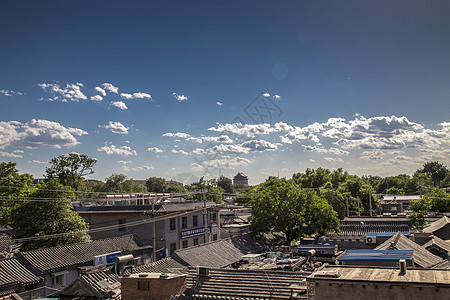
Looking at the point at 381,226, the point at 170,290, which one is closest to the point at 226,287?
the point at 170,290

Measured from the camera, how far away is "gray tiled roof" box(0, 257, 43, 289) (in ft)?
63.9

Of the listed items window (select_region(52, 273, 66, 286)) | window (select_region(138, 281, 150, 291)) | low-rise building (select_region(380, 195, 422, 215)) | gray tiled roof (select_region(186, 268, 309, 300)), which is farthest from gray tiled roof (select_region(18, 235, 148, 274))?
low-rise building (select_region(380, 195, 422, 215))

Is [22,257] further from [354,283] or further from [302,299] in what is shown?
[354,283]

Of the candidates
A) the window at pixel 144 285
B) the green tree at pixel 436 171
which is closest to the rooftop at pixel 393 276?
the window at pixel 144 285

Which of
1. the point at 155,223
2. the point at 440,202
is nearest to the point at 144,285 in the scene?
the point at 155,223

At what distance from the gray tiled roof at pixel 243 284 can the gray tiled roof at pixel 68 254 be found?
10.9 meters

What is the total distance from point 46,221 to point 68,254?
3922 mm

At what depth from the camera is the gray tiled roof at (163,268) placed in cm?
2124

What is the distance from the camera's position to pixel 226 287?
1620 centimetres

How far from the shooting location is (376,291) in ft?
39.2

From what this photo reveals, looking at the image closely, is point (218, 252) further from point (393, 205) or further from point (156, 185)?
point (156, 185)

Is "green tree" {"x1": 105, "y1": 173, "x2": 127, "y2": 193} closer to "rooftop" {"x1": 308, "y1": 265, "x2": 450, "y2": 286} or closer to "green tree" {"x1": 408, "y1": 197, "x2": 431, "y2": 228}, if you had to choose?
"green tree" {"x1": 408, "y1": 197, "x2": 431, "y2": 228}

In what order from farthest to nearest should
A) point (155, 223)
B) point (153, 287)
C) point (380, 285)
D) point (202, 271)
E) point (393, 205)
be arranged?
point (393, 205) < point (155, 223) < point (202, 271) < point (153, 287) < point (380, 285)

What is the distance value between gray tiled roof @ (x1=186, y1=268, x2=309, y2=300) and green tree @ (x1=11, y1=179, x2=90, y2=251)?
14.9 m
